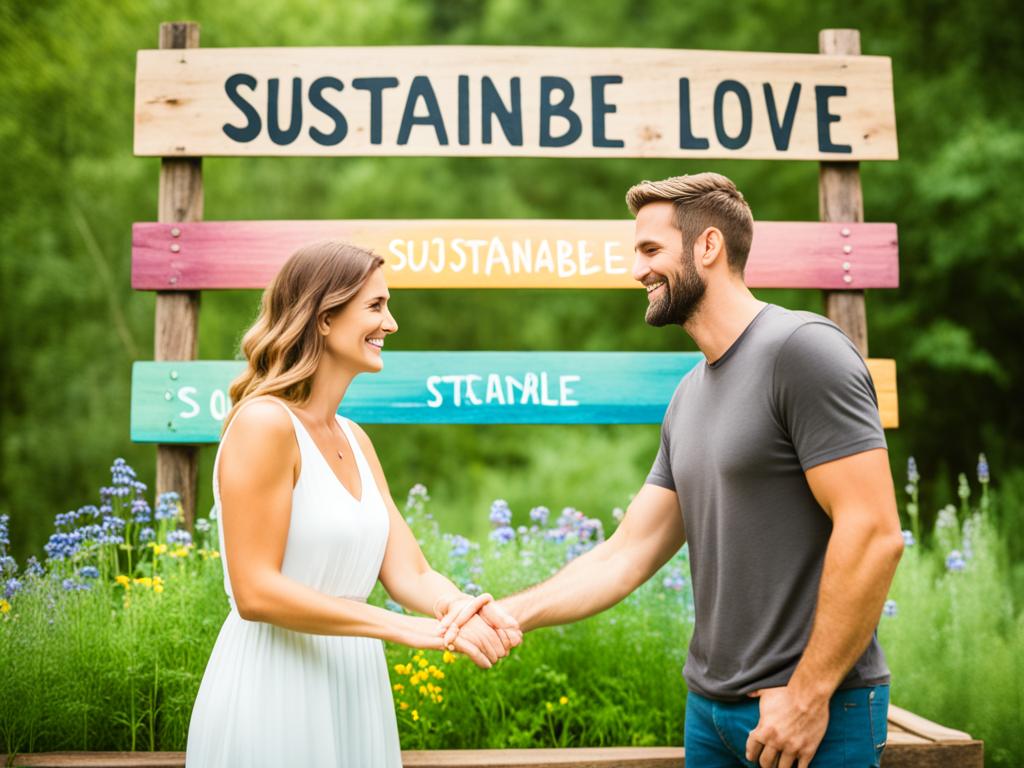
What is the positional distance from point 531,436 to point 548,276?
753cm

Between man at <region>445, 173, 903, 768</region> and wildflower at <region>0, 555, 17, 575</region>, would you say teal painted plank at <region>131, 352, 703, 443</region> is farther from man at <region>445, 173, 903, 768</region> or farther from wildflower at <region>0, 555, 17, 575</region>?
man at <region>445, 173, 903, 768</region>

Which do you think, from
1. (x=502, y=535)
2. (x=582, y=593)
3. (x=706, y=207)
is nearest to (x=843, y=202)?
(x=502, y=535)

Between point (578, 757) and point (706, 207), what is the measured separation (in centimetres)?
189

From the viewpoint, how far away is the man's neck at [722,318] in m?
2.33

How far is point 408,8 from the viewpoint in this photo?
37.6ft

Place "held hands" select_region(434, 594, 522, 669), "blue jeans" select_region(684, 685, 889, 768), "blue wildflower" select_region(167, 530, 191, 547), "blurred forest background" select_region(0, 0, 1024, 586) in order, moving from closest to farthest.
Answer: "blue jeans" select_region(684, 685, 889, 768) < "held hands" select_region(434, 594, 522, 669) < "blue wildflower" select_region(167, 530, 191, 547) < "blurred forest background" select_region(0, 0, 1024, 586)

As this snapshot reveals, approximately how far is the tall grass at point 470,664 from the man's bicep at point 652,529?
993mm

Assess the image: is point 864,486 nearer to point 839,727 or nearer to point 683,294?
point 839,727

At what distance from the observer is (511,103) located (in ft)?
14.0

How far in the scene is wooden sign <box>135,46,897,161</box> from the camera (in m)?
4.23

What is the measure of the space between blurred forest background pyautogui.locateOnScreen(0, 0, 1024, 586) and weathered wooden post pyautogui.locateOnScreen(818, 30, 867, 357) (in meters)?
3.87

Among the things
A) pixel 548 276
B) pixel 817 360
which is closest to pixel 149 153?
pixel 548 276

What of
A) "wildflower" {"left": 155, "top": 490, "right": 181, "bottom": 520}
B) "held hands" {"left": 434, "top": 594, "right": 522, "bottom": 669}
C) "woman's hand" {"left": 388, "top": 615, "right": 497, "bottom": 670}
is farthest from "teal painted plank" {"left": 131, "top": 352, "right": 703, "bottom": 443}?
"woman's hand" {"left": 388, "top": 615, "right": 497, "bottom": 670}

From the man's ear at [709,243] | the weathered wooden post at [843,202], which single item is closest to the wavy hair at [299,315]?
the man's ear at [709,243]
